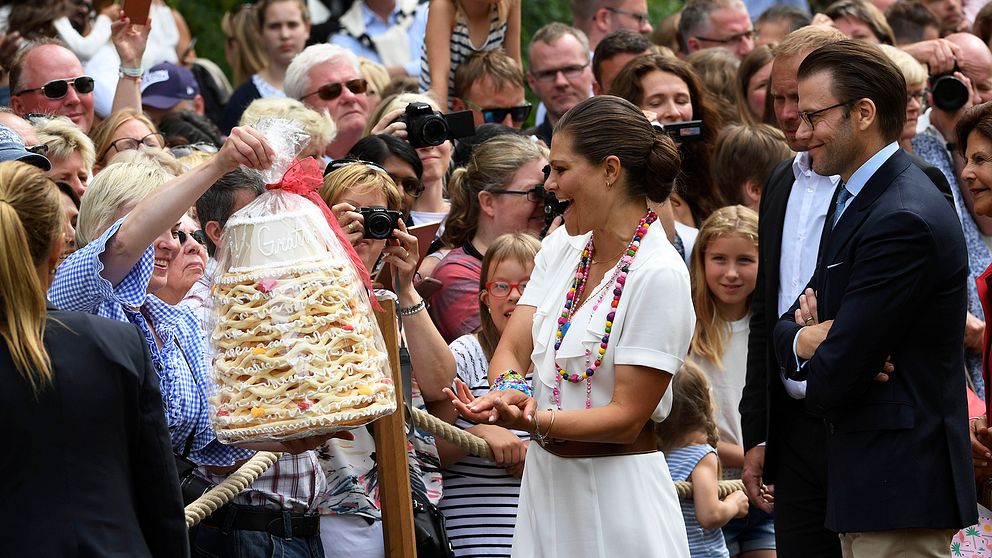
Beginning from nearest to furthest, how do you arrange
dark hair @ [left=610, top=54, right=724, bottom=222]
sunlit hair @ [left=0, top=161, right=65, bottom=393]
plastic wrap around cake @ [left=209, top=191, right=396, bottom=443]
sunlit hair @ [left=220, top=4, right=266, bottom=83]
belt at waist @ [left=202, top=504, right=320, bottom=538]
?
sunlit hair @ [left=0, top=161, right=65, bottom=393] < plastic wrap around cake @ [left=209, top=191, right=396, bottom=443] < belt at waist @ [left=202, top=504, right=320, bottom=538] < dark hair @ [left=610, top=54, right=724, bottom=222] < sunlit hair @ [left=220, top=4, right=266, bottom=83]

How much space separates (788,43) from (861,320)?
1.67 m

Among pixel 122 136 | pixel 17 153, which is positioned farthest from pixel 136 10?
pixel 17 153

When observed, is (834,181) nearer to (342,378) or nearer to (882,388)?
(882,388)

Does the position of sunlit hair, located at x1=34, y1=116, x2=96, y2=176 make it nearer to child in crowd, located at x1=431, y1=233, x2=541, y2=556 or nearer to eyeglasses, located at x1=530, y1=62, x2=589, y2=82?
child in crowd, located at x1=431, y1=233, x2=541, y2=556

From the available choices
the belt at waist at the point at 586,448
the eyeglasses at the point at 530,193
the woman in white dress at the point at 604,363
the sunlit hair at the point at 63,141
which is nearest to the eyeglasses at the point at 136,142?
the sunlit hair at the point at 63,141

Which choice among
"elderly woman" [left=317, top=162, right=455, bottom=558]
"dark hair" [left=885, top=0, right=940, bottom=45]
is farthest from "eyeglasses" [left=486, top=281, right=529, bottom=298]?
"dark hair" [left=885, top=0, right=940, bottom=45]

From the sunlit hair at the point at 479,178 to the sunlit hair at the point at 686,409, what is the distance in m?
1.12

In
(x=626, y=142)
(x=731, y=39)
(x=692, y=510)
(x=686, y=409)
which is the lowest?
(x=692, y=510)

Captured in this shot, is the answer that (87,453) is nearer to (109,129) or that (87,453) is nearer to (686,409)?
(686,409)

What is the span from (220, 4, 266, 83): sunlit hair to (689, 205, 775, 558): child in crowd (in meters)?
4.35

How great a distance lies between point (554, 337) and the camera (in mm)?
3938

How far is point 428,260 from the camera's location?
5508 millimetres

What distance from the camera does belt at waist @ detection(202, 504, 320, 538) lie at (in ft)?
13.2

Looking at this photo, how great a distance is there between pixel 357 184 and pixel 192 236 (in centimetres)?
63
